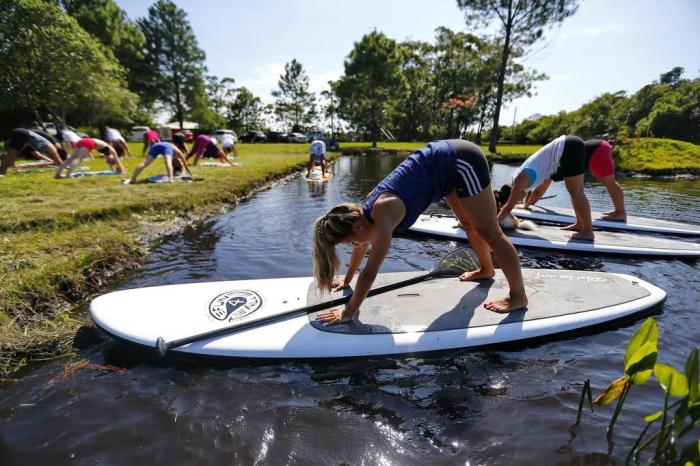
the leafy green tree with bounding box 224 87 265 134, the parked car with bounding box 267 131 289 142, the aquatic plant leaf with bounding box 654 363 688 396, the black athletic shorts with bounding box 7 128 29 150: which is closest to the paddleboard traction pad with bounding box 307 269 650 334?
the aquatic plant leaf with bounding box 654 363 688 396

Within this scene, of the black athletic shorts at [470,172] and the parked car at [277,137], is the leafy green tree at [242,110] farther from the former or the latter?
the black athletic shorts at [470,172]

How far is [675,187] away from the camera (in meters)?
14.3

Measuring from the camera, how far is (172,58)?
4288cm

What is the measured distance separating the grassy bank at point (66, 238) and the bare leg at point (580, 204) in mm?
7142

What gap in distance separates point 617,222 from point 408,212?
267 inches

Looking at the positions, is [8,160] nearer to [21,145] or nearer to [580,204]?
[21,145]

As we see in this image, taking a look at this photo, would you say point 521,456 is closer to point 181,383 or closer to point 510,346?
point 510,346

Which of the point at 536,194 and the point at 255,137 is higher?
the point at 255,137

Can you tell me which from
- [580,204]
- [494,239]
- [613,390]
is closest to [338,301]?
[494,239]

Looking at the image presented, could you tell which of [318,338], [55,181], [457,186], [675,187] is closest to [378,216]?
[457,186]

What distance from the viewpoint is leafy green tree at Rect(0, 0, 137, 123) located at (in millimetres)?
21281

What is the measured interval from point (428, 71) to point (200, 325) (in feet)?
149

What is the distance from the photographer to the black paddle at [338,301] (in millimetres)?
3223

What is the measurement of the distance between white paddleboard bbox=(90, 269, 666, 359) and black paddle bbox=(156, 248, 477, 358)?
0.05 m
